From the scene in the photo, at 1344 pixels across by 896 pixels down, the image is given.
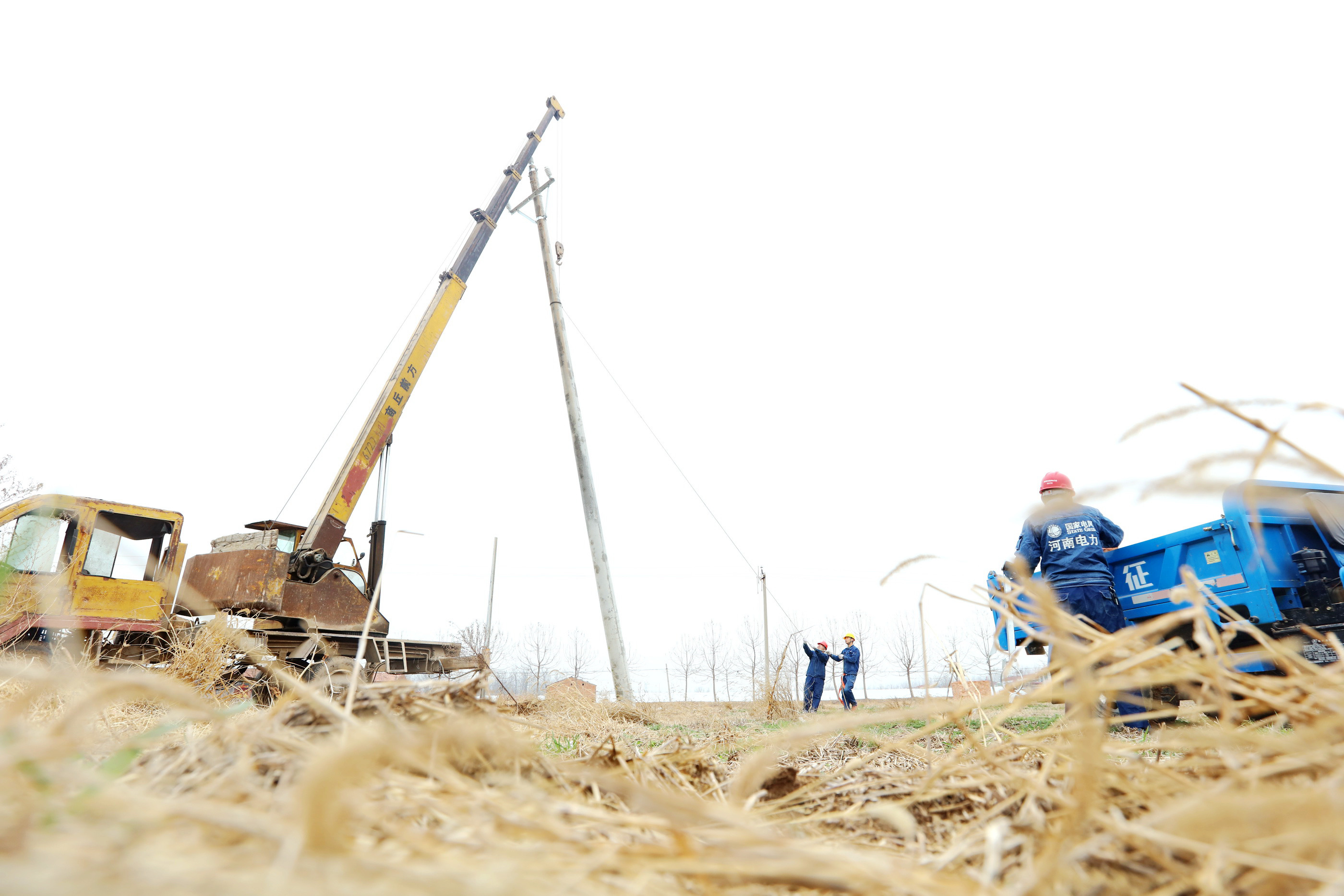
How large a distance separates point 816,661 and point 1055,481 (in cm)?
956

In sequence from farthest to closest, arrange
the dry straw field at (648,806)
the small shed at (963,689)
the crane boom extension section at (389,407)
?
the crane boom extension section at (389,407) → the small shed at (963,689) → the dry straw field at (648,806)

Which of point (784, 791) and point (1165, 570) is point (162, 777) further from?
point (1165, 570)

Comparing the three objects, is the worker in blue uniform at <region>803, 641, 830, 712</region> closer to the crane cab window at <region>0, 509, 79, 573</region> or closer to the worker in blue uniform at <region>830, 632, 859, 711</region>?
the worker in blue uniform at <region>830, 632, 859, 711</region>

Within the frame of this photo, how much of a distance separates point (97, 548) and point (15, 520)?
3.17 ft

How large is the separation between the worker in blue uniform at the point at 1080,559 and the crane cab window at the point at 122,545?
33.5ft

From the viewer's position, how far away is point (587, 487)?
11.7 metres

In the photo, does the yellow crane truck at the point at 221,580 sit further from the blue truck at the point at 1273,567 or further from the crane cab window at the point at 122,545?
the blue truck at the point at 1273,567

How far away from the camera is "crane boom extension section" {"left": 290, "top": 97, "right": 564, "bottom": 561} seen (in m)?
10.4

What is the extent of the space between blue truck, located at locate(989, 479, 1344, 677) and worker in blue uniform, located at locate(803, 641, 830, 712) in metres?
9.01

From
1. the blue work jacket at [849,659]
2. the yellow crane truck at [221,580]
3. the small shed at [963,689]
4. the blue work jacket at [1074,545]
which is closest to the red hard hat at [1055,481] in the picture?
the blue work jacket at [1074,545]

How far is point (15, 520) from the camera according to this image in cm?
873

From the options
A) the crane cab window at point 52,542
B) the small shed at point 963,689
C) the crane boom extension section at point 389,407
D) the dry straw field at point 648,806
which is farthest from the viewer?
the crane boom extension section at point 389,407

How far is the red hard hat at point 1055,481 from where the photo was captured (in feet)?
22.1

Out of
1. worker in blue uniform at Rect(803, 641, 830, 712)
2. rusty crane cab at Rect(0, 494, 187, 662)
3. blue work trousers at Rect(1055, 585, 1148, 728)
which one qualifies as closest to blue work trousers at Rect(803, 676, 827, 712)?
worker in blue uniform at Rect(803, 641, 830, 712)
